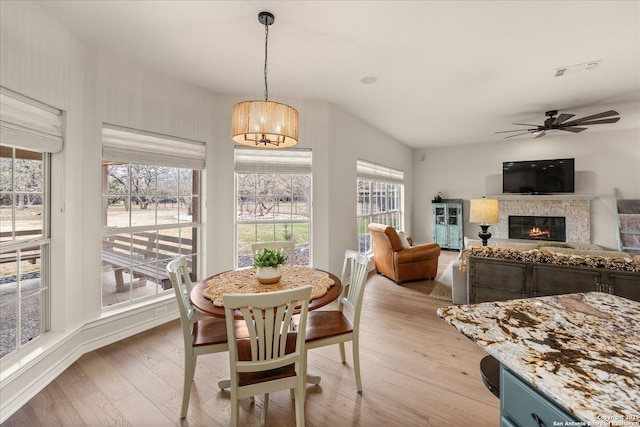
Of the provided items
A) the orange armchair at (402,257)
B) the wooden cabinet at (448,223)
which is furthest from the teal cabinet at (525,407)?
the wooden cabinet at (448,223)

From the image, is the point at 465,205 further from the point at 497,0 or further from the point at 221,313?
the point at 221,313

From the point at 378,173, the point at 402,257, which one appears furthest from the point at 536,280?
the point at 378,173

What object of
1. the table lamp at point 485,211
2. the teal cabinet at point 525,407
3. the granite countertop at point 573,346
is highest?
the table lamp at point 485,211

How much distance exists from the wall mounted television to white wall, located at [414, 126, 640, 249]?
0.26m

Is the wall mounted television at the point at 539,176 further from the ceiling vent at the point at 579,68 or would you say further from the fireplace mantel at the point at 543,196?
the ceiling vent at the point at 579,68

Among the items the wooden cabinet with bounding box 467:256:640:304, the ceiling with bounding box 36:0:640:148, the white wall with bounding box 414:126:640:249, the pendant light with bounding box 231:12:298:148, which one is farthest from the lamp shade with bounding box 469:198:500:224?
the white wall with bounding box 414:126:640:249

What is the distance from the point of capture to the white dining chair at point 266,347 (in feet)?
4.54

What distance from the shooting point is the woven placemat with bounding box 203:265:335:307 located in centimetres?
183

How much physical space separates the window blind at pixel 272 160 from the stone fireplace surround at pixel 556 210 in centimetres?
523

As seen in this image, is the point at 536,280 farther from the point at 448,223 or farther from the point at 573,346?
Result: the point at 448,223

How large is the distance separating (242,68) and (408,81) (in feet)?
6.33

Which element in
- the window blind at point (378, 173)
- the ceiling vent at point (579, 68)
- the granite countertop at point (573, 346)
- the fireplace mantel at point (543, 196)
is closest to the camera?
the granite countertop at point (573, 346)

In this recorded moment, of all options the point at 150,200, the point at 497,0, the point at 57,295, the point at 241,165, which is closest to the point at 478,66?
the point at 497,0

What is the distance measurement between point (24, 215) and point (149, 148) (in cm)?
116
